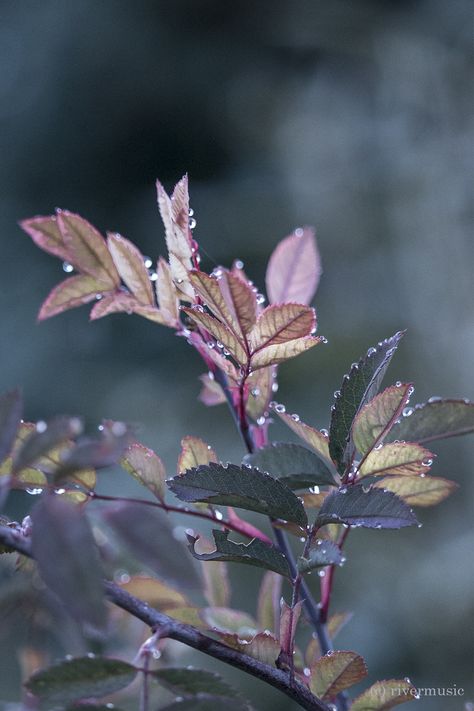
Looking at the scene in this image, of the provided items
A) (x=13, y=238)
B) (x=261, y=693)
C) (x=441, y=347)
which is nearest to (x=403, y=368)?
(x=441, y=347)

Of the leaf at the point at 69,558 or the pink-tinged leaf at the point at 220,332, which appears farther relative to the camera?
the pink-tinged leaf at the point at 220,332

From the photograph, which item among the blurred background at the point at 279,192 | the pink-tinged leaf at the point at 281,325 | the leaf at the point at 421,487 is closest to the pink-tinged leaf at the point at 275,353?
the pink-tinged leaf at the point at 281,325

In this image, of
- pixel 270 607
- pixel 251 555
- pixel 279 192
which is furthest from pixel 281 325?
pixel 279 192

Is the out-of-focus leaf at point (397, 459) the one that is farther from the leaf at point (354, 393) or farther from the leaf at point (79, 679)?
the leaf at point (79, 679)

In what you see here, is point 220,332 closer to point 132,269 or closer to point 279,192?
point 132,269

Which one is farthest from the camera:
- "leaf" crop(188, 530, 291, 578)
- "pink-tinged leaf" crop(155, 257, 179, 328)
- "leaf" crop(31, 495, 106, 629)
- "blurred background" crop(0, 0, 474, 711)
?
"blurred background" crop(0, 0, 474, 711)

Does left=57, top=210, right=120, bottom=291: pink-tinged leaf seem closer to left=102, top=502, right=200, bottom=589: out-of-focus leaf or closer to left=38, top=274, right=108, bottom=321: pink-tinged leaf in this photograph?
left=38, top=274, right=108, bottom=321: pink-tinged leaf

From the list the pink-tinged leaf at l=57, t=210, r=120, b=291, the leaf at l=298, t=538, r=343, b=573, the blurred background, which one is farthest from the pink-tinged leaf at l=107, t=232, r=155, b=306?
the blurred background
